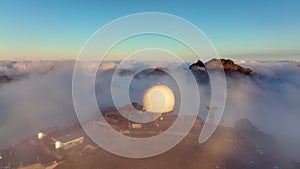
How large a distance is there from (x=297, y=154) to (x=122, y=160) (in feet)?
126

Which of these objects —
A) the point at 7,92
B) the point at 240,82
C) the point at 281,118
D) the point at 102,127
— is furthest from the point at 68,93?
the point at 281,118

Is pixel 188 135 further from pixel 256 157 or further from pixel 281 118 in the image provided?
pixel 281 118

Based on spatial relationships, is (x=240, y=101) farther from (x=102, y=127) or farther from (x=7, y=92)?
(x=7, y=92)

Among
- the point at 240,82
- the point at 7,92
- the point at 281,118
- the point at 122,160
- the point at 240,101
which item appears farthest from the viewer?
the point at 7,92

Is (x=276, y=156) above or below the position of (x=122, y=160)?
below

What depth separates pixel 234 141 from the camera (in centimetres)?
3806

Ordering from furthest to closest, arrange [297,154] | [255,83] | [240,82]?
1. [240,82]
2. [255,83]
3. [297,154]

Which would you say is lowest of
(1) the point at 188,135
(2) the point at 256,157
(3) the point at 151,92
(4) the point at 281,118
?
(4) the point at 281,118

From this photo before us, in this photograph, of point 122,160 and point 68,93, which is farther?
point 68,93

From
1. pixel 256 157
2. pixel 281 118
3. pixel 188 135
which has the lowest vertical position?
pixel 281 118

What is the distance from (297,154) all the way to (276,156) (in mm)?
10132

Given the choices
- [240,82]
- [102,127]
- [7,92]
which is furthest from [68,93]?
[240,82]

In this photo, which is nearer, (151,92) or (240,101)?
(151,92)

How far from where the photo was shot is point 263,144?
1756 inches
